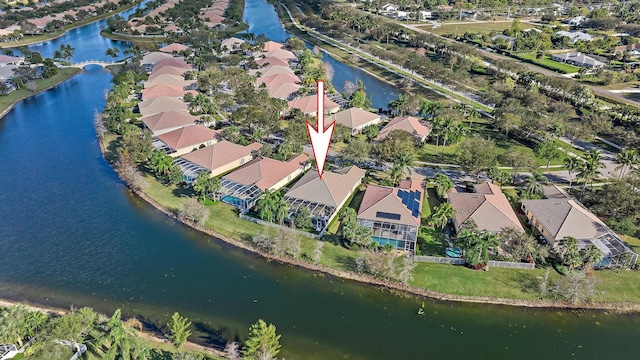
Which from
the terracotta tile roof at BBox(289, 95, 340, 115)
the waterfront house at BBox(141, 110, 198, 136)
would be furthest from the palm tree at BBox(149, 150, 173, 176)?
the terracotta tile roof at BBox(289, 95, 340, 115)

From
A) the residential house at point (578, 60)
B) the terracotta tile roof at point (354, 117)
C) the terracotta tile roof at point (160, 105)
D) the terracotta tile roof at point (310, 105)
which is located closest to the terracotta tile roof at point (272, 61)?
the terracotta tile roof at point (310, 105)

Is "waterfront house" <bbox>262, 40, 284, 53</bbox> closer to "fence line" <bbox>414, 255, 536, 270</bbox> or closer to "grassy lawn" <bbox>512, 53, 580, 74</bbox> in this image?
"grassy lawn" <bbox>512, 53, 580, 74</bbox>

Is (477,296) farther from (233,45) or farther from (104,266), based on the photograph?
(233,45)

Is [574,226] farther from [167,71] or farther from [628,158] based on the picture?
[167,71]

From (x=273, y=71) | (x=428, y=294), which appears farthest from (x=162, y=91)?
(x=428, y=294)

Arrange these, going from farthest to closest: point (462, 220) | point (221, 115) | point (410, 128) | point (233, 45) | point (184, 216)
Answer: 1. point (233, 45)
2. point (221, 115)
3. point (410, 128)
4. point (184, 216)
5. point (462, 220)

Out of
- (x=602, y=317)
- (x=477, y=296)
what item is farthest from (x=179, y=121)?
(x=602, y=317)

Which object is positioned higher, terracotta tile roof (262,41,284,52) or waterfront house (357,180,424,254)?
terracotta tile roof (262,41,284,52)
